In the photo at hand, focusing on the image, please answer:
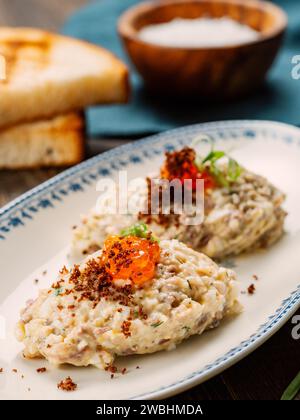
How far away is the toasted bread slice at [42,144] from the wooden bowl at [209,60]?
783 millimetres

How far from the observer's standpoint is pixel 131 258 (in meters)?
3.15

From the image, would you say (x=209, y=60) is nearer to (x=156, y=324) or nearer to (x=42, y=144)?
(x=42, y=144)

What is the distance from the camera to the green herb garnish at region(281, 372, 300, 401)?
3039 mm

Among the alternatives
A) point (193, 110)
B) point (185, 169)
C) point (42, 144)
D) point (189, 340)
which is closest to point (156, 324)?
point (189, 340)

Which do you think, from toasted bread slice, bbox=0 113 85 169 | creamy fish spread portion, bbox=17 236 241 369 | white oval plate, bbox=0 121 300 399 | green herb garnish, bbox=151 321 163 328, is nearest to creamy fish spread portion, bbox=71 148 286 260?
white oval plate, bbox=0 121 300 399

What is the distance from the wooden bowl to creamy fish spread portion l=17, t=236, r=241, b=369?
2688 millimetres

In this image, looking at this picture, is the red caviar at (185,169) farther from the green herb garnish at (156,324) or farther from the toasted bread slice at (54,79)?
the toasted bread slice at (54,79)

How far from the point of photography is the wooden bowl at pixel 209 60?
5.64 metres

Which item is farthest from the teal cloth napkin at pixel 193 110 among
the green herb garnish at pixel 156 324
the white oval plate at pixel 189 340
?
the green herb garnish at pixel 156 324

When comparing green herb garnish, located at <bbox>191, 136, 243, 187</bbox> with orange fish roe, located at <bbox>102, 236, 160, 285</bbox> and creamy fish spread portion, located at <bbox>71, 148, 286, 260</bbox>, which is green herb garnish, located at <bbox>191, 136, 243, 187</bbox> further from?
orange fish roe, located at <bbox>102, 236, 160, 285</bbox>

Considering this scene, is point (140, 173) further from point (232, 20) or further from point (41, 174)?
point (232, 20)

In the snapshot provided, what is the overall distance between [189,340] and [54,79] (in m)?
3.02
